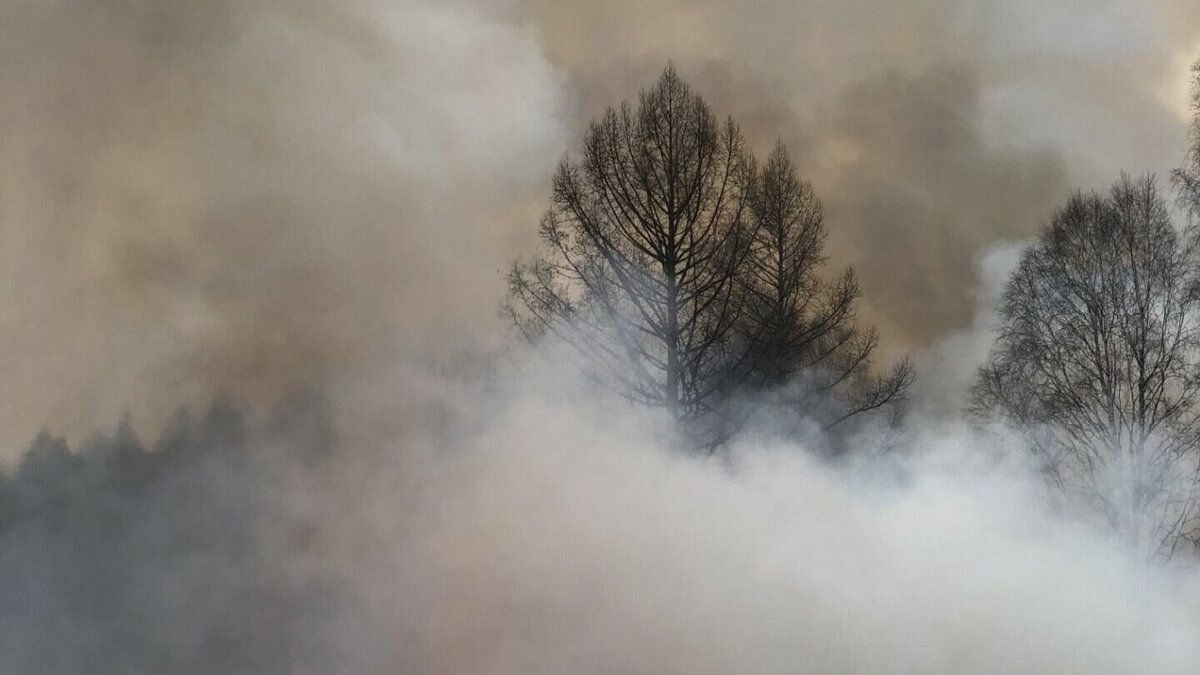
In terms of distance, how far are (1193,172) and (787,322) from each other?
3214 millimetres

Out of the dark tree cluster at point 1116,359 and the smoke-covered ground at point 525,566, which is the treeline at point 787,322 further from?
the smoke-covered ground at point 525,566

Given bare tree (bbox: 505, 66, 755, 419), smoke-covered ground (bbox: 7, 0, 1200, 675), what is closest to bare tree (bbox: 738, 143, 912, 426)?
smoke-covered ground (bbox: 7, 0, 1200, 675)

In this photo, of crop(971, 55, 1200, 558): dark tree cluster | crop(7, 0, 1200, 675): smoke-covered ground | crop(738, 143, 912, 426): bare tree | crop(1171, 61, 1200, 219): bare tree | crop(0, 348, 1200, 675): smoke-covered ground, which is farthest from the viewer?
crop(738, 143, 912, 426): bare tree

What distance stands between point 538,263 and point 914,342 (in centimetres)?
331

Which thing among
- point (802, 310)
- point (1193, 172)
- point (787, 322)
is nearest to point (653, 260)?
point (787, 322)

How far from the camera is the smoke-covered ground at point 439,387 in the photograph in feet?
18.8

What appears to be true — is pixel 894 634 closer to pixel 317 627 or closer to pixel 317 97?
pixel 317 627

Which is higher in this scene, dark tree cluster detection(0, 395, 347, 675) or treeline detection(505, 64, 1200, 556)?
treeline detection(505, 64, 1200, 556)

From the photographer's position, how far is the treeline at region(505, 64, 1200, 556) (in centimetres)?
760

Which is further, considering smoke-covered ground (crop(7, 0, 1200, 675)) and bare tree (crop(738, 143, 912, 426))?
bare tree (crop(738, 143, 912, 426))

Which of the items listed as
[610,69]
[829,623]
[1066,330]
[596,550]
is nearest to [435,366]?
[596,550]

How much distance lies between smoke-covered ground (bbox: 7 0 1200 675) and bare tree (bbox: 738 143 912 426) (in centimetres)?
41

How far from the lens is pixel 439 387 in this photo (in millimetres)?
7125

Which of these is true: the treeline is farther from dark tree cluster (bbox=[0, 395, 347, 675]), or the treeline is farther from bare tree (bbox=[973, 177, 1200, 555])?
dark tree cluster (bbox=[0, 395, 347, 675])
